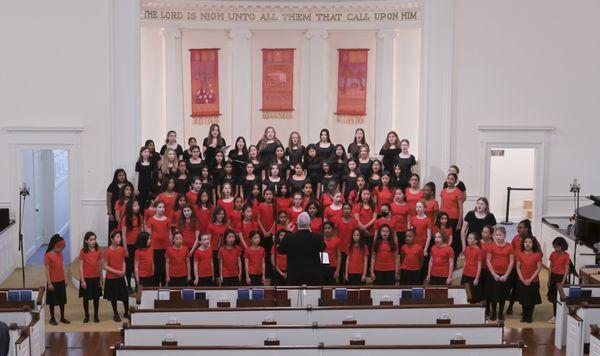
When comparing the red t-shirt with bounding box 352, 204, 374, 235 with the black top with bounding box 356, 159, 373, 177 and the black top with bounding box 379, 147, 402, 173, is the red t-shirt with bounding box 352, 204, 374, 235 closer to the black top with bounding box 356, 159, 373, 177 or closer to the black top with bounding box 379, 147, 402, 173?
the black top with bounding box 356, 159, 373, 177

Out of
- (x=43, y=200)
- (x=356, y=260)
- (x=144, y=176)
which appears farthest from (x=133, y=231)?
(x=43, y=200)

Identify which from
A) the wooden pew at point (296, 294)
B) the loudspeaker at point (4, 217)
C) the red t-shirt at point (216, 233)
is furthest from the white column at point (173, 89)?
the wooden pew at point (296, 294)

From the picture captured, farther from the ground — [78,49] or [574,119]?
[78,49]

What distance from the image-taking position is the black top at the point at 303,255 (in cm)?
1625

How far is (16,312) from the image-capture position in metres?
15.9

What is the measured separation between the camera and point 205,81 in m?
25.3

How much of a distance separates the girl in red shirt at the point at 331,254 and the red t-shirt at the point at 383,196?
1.44 m

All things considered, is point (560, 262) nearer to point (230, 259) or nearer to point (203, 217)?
point (230, 259)

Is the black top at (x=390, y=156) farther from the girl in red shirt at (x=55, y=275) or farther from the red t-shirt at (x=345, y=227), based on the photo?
the girl in red shirt at (x=55, y=275)

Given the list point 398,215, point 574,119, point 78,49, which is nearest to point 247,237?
point 398,215

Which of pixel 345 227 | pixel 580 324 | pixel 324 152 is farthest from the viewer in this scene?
pixel 324 152

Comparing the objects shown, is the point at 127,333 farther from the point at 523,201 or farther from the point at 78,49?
the point at 523,201

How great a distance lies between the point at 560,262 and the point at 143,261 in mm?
7590

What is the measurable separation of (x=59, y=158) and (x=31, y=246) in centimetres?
297
